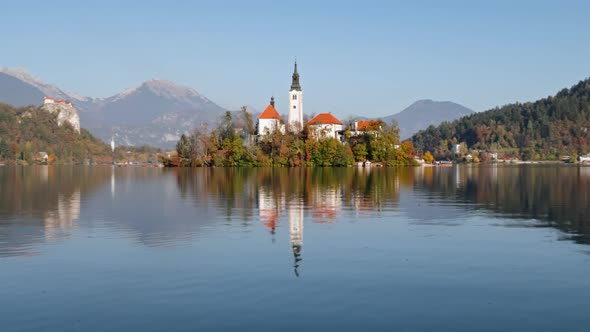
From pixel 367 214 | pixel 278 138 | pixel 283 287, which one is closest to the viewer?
pixel 283 287

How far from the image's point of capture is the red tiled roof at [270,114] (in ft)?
547

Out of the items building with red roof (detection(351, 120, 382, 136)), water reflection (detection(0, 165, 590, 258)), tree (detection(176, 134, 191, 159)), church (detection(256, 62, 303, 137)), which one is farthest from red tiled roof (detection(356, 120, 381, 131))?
water reflection (detection(0, 165, 590, 258))

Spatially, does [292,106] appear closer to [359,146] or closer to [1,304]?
[359,146]

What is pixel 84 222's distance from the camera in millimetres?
29906

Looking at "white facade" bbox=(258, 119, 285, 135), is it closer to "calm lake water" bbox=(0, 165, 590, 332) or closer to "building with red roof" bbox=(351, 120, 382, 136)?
"building with red roof" bbox=(351, 120, 382, 136)

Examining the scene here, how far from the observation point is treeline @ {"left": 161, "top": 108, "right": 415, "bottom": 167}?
141 m

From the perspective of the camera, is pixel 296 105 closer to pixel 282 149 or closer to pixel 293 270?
pixel 282 149

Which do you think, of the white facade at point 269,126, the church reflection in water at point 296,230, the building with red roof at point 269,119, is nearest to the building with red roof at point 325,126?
the white facade at point 269,126

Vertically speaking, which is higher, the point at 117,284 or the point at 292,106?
the point at 292,106

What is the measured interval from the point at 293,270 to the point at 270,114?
150973 millimetres

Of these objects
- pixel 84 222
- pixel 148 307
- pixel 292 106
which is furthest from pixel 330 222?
pixel 292 106

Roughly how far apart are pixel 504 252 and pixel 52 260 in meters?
15.8

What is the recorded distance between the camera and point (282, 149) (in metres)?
140

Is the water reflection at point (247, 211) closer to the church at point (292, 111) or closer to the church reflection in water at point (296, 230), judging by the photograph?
the church reflection in water at point (296, 230)
